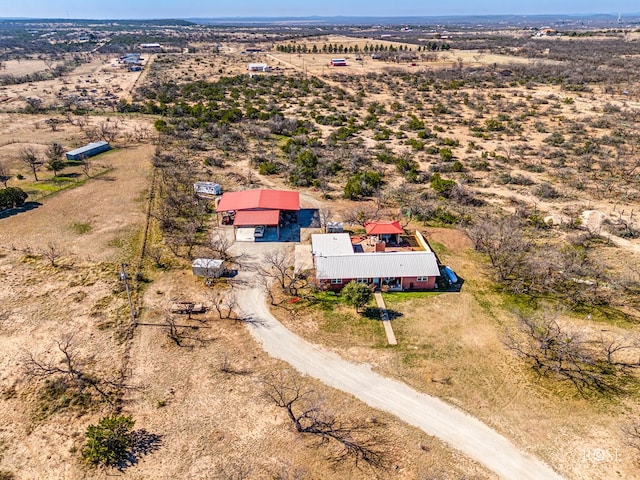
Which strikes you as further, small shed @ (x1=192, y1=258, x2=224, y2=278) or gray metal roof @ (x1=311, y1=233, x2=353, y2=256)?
gray metal roof @ (x1=311, y1=233, x2=353, y2=256)

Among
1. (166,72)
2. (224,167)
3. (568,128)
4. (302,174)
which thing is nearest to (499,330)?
(302,174)

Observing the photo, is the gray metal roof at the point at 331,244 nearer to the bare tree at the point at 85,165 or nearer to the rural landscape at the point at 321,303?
the rural landscape at the point at 321,303

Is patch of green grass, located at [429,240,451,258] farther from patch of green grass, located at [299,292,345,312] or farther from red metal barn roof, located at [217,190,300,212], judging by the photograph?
red metal barn roof, located at [217,190,300,212]

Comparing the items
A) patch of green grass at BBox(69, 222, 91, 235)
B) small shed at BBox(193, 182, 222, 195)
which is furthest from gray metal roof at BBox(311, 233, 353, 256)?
patch of green grass at BBox(69, 222, 91, 235)

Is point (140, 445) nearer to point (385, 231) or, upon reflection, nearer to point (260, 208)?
point (260, 208)

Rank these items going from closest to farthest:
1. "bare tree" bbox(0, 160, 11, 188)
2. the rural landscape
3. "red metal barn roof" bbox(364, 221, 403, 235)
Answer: the rural landscape → "red metal barn roof" bbox(364, 221, 403, 235) → "bare tree" bbox(0, 160, 11, 188)

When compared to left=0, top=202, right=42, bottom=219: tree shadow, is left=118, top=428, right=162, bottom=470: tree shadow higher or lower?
lower
